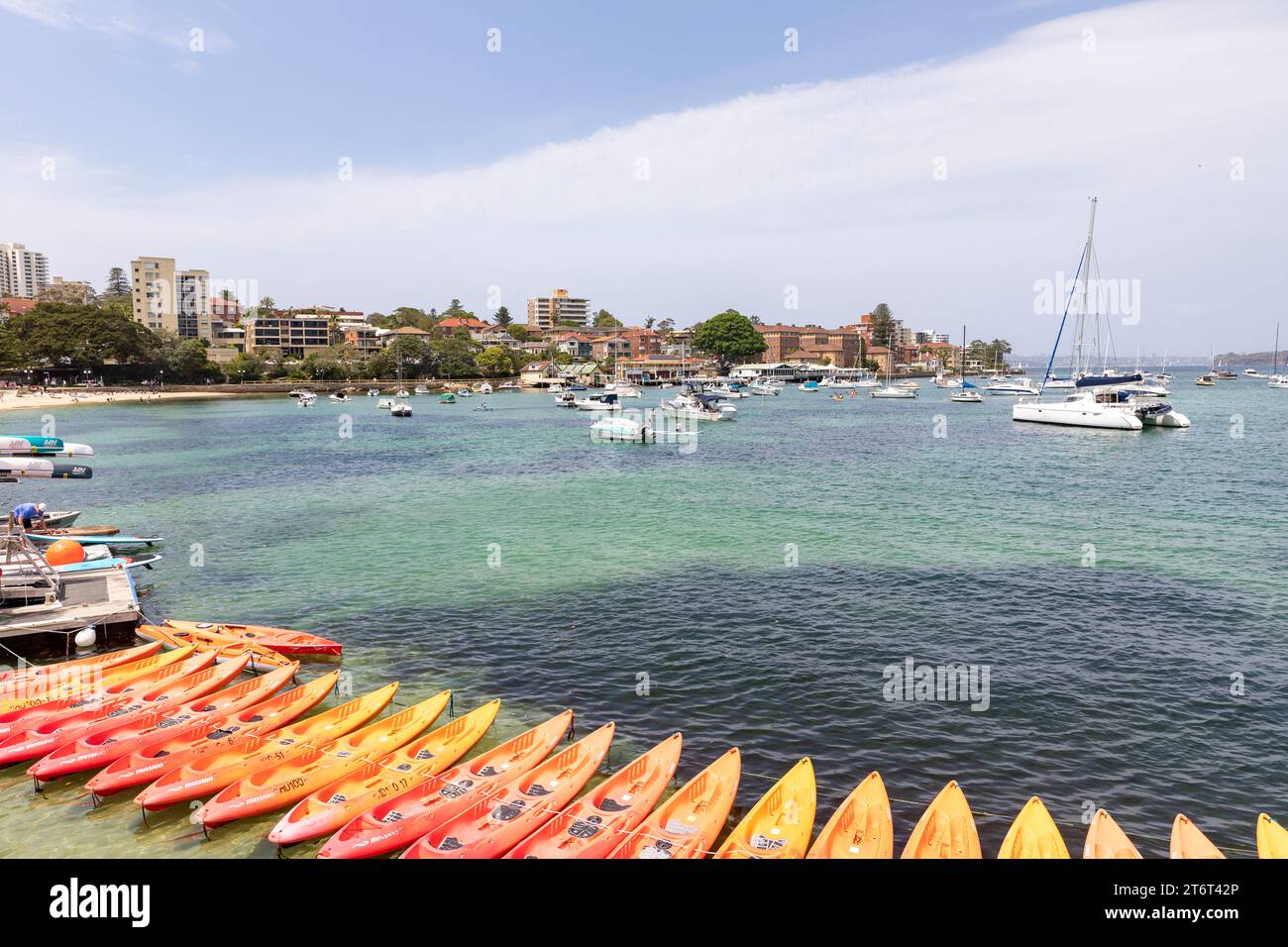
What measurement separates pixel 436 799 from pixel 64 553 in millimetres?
20970

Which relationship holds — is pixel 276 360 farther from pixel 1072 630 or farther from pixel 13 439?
pixel 1072 630

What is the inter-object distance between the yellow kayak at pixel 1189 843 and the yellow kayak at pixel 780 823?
5.46m

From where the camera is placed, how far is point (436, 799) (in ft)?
45.0

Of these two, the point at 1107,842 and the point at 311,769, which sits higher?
the point at 311,769

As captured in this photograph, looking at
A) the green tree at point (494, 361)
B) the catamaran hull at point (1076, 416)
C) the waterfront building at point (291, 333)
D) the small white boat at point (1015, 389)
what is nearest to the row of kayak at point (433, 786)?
the catamaran hull at point (1076, 416)

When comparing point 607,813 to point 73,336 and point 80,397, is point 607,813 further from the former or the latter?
point 73,336

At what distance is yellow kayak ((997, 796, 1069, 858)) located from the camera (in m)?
12.3

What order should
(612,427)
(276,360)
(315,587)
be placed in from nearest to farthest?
(315,587)
(612,427)
(276,360)

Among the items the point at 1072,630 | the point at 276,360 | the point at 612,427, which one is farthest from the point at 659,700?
the point at 276,360

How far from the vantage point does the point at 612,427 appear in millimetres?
76250

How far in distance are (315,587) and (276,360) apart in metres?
157

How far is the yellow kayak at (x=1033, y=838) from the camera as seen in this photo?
12258 mm

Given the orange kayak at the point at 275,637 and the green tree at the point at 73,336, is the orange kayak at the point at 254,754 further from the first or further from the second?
the green tree at the point at 73,336

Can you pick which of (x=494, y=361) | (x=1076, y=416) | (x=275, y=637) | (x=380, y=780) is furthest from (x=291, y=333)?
(x=380, y=780)
